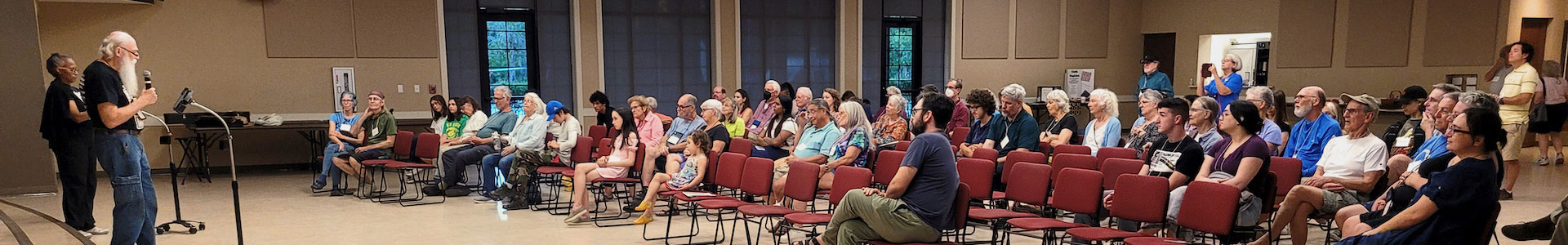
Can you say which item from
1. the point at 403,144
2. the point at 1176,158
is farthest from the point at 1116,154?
the point at 403,144

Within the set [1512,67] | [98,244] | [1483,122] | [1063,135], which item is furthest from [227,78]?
[1512,67]

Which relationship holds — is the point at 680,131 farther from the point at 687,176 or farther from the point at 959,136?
the point at 959,136

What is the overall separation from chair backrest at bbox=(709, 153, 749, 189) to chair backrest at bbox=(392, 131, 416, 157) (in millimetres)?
3201

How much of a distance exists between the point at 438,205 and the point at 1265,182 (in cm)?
517

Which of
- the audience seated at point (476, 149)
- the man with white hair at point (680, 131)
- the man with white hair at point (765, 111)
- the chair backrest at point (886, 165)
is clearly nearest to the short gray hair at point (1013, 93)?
the chair backrest at point (886, 165)

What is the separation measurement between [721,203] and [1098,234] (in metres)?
1.92

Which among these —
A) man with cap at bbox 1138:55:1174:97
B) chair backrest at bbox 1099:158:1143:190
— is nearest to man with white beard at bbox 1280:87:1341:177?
chair backrest at bbox 1099:158:1143:190

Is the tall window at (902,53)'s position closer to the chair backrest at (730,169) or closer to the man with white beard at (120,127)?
the chair backrest at (730,169)

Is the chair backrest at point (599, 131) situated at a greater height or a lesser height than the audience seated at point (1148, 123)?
lesser

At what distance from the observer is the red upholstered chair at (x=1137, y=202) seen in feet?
13.0

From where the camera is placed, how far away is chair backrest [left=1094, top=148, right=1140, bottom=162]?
538cm

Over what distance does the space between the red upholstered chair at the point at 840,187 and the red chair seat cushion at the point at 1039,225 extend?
2.30ft

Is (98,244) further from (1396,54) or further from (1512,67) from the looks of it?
(1396,54)

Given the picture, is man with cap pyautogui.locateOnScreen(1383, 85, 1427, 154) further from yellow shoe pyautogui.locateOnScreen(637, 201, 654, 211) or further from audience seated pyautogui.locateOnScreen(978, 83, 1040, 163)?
yellow shoe pyautogui.locateOnScreen(637, 201, 654, 211)
